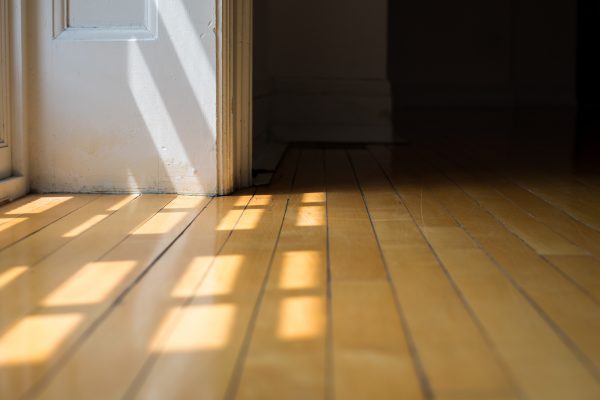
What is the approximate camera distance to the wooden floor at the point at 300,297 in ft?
3.20

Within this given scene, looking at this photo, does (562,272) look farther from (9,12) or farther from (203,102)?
(9,12)

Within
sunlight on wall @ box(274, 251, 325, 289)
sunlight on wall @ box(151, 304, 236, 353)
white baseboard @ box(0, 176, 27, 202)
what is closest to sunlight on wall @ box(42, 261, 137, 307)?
sunlight on wall @ box(151, 304, 236, 353)

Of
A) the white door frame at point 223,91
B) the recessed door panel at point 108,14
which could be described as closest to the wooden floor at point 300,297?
the white door frame at point 223,91

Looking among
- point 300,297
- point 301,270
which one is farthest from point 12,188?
point 300,297

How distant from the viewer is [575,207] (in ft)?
7.45

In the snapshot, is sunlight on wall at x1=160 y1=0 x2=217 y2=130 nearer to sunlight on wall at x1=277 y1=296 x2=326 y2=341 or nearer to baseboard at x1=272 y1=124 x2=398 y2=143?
sunlight on wall at x1=277 y1=296 x2=326 y2=341

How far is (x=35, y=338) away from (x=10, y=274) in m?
0.41

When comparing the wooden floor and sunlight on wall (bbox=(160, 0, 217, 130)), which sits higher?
sunlight on wall (bbox=(160, 0, 217, 130))

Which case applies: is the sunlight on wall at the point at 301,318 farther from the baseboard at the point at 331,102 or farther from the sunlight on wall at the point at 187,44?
the baseboard at the point at 331,102

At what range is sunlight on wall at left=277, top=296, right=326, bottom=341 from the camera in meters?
1.14

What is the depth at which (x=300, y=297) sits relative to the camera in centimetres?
133

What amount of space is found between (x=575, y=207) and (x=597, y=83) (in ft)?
23.0

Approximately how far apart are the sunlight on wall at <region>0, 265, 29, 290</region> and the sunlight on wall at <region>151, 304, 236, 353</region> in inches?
14.2

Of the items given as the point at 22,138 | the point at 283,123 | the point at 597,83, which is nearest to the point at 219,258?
the point at 22,138
